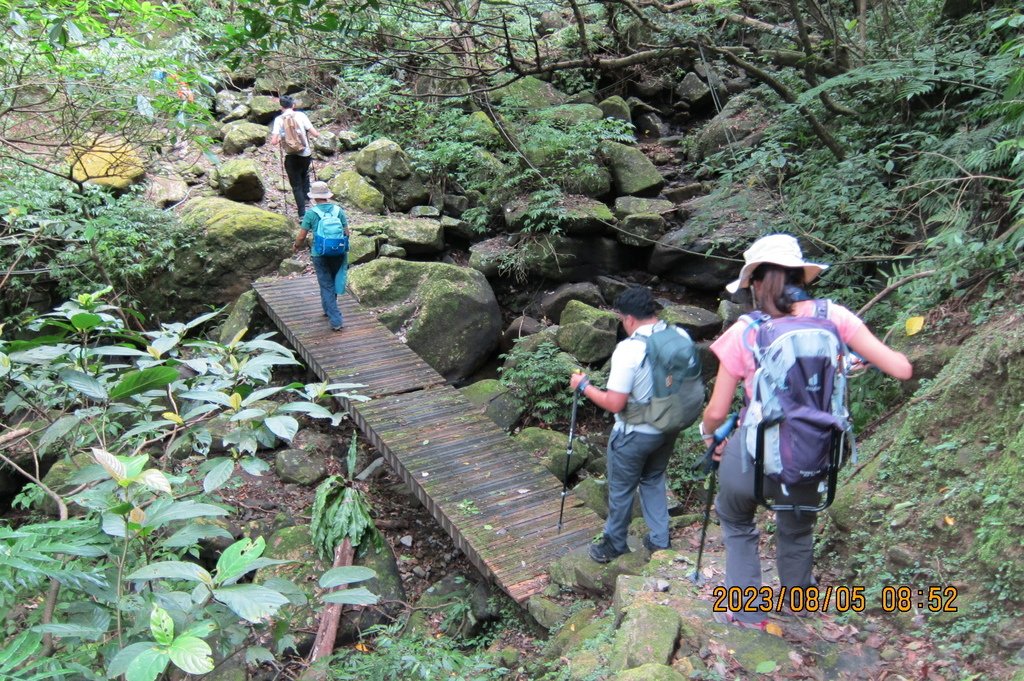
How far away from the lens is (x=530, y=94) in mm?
11898

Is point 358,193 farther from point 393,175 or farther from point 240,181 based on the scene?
point 240,181

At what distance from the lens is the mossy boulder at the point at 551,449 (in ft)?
20.9

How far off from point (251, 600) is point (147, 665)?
0.31 m

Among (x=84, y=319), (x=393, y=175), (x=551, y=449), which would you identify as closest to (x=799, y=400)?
(x=84, y=319)

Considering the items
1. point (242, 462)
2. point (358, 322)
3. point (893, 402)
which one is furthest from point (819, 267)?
point (358, 322)

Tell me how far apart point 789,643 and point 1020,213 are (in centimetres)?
329

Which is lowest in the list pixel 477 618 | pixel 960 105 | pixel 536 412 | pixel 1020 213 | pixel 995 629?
pixel 477 618

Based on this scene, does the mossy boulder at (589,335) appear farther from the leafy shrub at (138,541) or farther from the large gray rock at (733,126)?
the leafy shrub at (138,541)

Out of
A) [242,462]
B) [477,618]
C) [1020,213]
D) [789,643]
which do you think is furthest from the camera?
[477,618]

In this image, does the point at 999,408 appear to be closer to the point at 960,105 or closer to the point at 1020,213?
the point at 1020,213

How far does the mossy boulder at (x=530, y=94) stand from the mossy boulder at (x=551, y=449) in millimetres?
6573

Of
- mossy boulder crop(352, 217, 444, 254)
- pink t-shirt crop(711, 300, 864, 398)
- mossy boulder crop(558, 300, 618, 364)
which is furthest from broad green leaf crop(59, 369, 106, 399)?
mossy boulder crop(352, 217, 444, 254)

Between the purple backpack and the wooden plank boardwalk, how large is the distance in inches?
91.2

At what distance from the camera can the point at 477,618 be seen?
4902 millimetres
